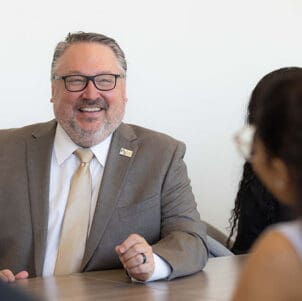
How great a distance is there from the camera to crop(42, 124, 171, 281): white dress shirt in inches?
107

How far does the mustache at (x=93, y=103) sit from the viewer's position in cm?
289

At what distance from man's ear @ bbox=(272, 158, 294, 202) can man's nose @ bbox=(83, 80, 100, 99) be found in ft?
6.17

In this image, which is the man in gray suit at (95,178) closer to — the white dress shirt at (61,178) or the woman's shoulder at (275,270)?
the white dress shirt at (61,178)

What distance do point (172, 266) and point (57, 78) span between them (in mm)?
948

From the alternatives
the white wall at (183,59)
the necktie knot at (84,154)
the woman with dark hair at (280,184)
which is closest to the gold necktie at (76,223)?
the necktie knot at (84,154)

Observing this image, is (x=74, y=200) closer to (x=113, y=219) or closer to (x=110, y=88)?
(x=113, y=219)

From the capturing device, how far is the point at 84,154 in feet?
9.35

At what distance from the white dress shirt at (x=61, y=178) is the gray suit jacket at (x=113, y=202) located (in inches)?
1.3

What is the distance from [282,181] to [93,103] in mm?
1911

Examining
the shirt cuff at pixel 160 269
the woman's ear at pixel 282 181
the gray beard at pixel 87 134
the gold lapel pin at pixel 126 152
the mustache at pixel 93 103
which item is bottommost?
the shirt cuff at pixel 160 269

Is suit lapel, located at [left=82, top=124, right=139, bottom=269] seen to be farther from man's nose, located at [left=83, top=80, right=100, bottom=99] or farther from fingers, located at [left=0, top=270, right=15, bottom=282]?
fingers, located at [left=0, top=270, right=15, bottom=282]

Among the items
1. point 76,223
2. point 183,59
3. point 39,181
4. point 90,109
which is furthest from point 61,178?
point 183,59

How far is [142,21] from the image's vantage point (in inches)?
162

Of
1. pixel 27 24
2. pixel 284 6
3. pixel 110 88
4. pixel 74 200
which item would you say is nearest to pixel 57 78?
pixel 110 88
